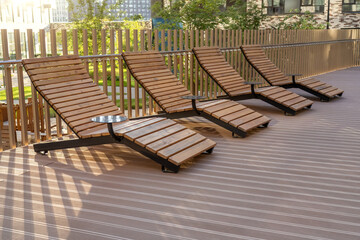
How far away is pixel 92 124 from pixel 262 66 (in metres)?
5.16

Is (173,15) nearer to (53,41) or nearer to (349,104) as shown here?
(349,104)

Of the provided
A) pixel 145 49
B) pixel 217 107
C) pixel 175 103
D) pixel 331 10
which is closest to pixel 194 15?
pixel 145 49

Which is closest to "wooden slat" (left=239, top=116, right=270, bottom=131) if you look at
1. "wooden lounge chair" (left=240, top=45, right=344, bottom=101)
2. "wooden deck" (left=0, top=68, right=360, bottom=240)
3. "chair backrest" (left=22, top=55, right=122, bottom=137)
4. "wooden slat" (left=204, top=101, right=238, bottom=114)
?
"wooden deck" (left=0, top=68, right=360, bottom=240)

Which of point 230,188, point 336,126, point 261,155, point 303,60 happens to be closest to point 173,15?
point 303,60

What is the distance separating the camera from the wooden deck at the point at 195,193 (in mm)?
3209

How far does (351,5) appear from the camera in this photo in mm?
30344

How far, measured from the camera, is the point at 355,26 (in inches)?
1194

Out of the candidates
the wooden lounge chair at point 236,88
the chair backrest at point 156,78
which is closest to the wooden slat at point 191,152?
the chair backrest at point 156,78

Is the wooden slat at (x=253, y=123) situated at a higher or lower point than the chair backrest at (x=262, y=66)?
lower

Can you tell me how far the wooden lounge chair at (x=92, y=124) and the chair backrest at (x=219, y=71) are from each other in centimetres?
270

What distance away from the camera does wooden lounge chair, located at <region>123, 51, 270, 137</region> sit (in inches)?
244

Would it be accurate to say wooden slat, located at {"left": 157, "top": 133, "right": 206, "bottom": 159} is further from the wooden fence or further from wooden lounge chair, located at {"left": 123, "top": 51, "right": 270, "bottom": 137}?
the wooden fence

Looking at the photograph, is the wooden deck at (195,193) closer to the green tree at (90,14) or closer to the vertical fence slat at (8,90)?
the vertical fence slat at (8,90)

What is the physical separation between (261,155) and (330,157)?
753mm
